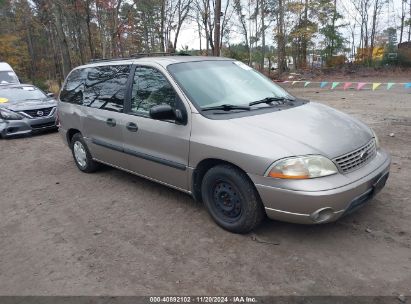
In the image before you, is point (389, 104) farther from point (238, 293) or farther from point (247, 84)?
point (238, 293)

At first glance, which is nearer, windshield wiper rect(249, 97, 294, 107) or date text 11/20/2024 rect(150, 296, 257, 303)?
date text 11/20/2024 rect(150, 296, 257, 303)

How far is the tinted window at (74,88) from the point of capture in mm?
5750

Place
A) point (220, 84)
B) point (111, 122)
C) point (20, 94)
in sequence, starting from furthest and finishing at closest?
point (20, 94) → point (111, 122) → point (220, 84)

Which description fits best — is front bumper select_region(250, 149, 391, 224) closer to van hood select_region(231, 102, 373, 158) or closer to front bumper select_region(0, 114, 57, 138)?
van hood select_region(231, 102, 373, 158)

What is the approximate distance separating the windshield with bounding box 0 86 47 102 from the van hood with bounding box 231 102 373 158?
8668 mm

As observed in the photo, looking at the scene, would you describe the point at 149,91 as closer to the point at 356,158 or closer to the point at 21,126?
the point at 356,158

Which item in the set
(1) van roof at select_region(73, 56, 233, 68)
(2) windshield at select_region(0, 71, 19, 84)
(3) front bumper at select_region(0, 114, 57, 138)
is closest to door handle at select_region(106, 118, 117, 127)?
(1) van roof at select_region(73, 56, 233, 68)

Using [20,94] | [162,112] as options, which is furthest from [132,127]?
[20,94]

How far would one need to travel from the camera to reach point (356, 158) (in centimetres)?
346

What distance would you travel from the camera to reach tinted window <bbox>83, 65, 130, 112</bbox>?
4809mm

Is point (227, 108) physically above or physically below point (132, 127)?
above

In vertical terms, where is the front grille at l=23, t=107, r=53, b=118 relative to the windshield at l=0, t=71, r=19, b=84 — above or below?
below

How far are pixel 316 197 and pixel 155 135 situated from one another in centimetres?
197

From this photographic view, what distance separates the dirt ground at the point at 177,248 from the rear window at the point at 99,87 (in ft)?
4.03
